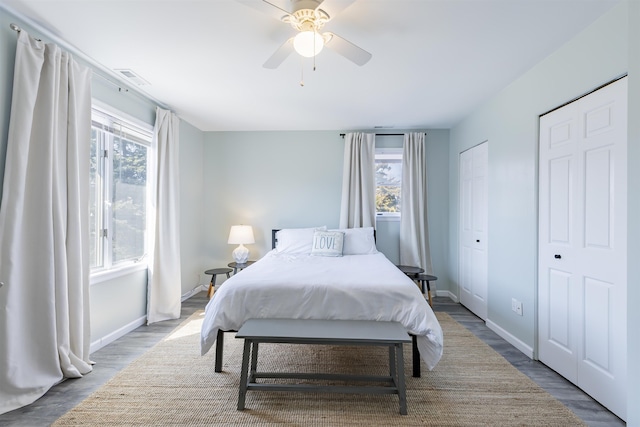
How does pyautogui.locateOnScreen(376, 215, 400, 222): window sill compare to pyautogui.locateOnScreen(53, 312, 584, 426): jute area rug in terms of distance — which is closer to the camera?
pyautogui.locateOnScreen(53, 312, 584, 426): jute area rug

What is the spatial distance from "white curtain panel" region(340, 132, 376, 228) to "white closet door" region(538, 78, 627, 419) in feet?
7.28

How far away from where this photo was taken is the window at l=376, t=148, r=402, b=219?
184 inches

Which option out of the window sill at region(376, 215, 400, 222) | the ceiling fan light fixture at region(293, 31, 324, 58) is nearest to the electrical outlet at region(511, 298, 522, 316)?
the window sill at region(376, 215, 400, 222)

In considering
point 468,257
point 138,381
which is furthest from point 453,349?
point 138,381

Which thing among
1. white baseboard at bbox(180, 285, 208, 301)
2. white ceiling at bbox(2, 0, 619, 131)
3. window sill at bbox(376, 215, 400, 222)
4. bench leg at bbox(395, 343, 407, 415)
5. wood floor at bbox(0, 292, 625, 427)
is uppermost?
white ceiling at bbox(2, 0, 619, 131)

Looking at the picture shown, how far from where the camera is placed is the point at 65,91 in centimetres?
226

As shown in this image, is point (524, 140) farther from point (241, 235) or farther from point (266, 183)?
point (241, 235)

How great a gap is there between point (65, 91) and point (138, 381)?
7.18ft

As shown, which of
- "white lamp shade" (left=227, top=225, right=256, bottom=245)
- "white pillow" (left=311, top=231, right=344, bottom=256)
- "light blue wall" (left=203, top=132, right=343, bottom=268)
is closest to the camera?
"white pillow" (left=311, top=231, right=344, bottom=256)

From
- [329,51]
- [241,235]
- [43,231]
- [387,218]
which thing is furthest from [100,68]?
[387,218]

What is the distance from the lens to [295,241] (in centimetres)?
407

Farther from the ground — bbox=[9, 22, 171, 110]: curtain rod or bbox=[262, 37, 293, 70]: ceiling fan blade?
bbox=[9, 22, 171, 110]: curtain rod

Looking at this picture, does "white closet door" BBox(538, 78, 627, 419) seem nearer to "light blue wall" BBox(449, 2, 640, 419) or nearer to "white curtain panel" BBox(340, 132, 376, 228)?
"light blue wall" BBox(449, 2, 640, 419)

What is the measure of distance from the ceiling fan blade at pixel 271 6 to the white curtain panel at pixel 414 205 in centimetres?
306
